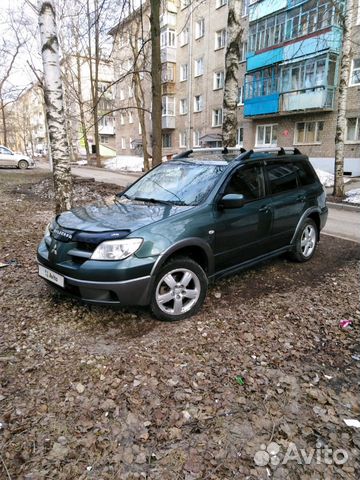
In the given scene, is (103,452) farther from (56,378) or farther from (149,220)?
(149,220)

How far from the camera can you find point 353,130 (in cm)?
1955

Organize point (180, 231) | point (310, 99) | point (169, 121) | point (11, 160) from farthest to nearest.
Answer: point (169, 121)
point (11, 160)
point (310, 99)
point (180, 231)

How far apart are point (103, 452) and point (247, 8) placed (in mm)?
28794

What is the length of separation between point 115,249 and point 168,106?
106 feet

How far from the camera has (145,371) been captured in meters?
2.82

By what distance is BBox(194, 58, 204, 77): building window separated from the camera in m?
29.6

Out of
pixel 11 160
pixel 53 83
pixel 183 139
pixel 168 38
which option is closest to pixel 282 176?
pixel 53 83

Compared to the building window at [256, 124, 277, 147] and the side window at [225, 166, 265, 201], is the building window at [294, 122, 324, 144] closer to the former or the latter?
the building window at [256, 124, 277, 147]

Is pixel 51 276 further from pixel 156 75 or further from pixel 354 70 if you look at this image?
pixel 354 70

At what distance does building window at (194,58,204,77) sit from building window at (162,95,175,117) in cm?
366

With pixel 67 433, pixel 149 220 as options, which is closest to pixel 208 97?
pixel 149 220

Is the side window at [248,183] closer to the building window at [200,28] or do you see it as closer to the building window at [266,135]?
the building window at [266,135]

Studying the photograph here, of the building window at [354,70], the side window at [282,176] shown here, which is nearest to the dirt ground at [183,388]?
the side window at [282,176]

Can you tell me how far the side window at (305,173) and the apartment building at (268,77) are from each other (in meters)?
11.3
